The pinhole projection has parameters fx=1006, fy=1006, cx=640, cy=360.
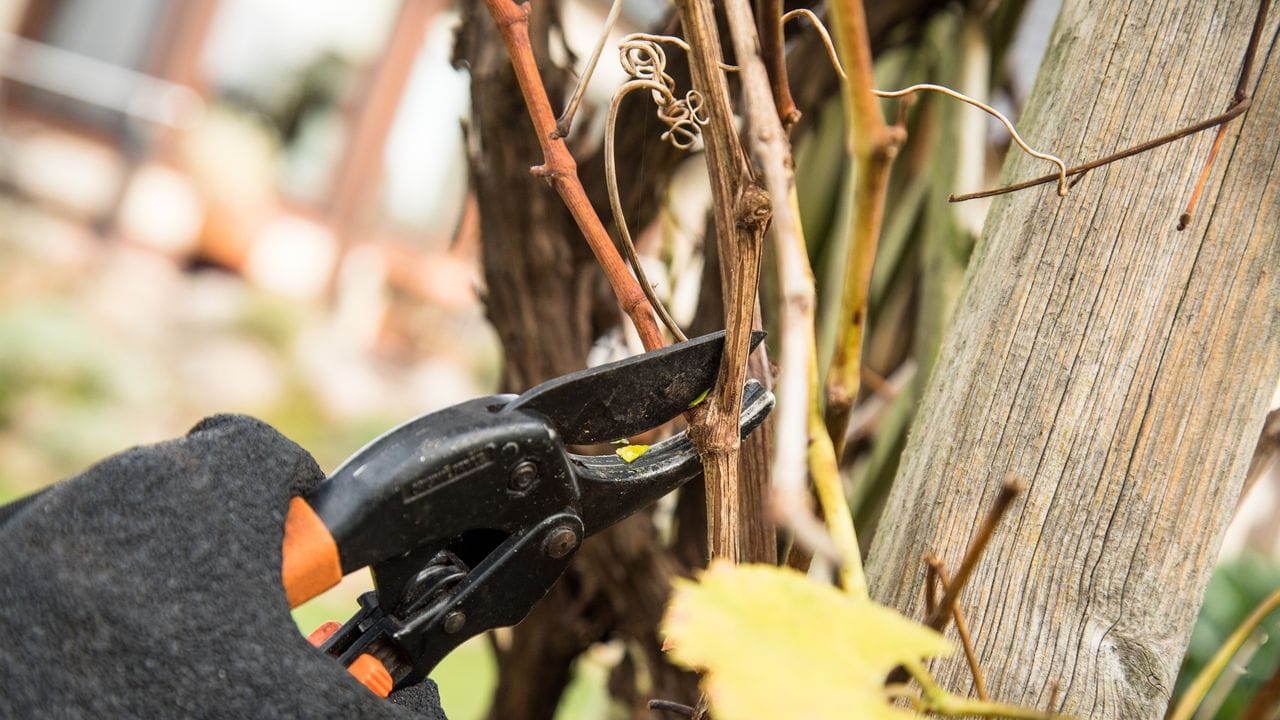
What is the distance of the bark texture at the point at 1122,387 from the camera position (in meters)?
0.60

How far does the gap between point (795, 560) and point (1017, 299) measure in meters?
0.21

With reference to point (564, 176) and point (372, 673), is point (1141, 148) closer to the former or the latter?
point (564, 176)

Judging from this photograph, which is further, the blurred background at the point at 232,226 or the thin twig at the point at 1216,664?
the blurred background at the point at 232,226

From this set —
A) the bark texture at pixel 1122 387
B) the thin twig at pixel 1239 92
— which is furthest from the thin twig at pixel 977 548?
the thin twig at pixel 1239 92

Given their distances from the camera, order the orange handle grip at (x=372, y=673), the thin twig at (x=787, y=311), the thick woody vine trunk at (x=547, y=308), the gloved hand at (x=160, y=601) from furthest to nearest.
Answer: the thick woody vine trunk at (x=547, y=308)
the orange handle grip at (x=372, y=673)
the gloved hand at (x=160, y=601)
the thin twig at (x=787, y=311)

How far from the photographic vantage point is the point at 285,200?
6.82 metres

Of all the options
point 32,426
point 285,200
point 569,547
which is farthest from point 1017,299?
point 285,200

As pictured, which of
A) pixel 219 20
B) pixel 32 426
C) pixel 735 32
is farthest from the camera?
pixel 219 20

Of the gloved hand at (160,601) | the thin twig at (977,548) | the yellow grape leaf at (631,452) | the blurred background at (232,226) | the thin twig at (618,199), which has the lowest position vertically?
the blurred background at (232,226)

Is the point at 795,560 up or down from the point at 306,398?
up

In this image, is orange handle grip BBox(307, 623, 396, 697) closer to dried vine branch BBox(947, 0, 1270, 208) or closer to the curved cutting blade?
the curved cutting blade

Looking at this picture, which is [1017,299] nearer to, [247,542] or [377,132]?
[247,542]

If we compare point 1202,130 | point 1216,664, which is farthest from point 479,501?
point 1202,130

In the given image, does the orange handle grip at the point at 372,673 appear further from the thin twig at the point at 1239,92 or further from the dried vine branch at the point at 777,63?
the thin twig at the point at 1239,92
